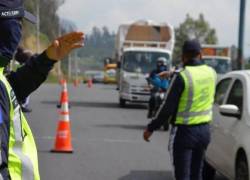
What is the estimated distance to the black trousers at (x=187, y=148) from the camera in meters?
7.01

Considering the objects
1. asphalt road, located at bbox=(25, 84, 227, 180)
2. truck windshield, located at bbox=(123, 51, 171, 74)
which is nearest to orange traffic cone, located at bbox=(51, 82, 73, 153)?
asphalt road, located at bbox=(25, 84, 227, 180)

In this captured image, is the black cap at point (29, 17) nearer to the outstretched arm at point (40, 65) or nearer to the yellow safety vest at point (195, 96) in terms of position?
A: the outstretched arm at point (40, 65)

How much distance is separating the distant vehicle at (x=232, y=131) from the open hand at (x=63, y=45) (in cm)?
486

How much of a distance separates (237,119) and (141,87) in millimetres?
17715

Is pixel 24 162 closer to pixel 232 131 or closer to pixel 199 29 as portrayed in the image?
pixel 232 131

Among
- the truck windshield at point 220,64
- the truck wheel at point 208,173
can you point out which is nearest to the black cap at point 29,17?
the truck wheel at point 208,173

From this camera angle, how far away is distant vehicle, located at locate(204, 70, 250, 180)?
27.0ft

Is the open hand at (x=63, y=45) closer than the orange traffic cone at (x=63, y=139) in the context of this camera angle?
Yes

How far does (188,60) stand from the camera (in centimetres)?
721

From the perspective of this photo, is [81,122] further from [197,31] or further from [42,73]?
[197,31]

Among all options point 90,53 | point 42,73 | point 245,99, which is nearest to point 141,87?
point 245,99

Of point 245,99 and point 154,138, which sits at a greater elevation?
point 245,99

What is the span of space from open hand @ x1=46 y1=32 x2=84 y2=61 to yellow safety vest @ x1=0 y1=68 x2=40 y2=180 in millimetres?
367

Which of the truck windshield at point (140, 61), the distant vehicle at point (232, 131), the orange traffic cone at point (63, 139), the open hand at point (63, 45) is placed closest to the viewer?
the open hand at point (63, 45)
